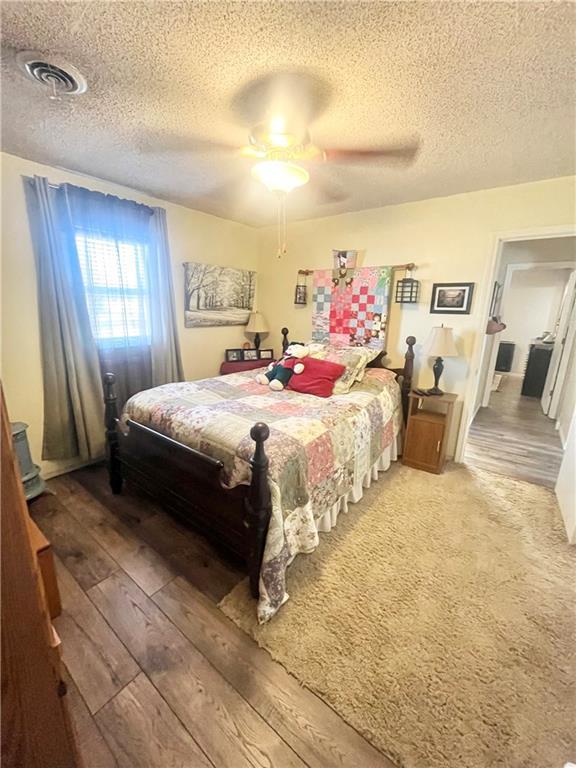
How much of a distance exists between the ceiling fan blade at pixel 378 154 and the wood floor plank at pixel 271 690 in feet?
8.84

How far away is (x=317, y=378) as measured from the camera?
278 centimetres

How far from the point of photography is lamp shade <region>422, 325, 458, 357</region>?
9.00ft

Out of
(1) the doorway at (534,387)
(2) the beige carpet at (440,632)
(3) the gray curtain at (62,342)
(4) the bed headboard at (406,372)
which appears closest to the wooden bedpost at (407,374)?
(4) the bed headboard at (406,372)

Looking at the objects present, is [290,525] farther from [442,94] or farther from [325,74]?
[442,94]

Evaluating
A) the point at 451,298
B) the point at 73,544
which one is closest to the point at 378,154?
the point at 451,298

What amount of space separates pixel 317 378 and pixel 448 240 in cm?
174

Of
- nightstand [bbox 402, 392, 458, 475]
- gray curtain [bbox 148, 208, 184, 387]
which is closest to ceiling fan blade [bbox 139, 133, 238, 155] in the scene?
gray curtain [bbox 148, 208, 184, 387]

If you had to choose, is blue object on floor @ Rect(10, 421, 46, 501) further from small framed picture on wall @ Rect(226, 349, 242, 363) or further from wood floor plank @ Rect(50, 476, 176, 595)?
small framed picture on wall @ Rect(226, 349, 242, 363)

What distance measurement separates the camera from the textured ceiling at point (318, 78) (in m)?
1.11

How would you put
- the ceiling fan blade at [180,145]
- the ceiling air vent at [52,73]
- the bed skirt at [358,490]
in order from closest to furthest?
the ceiling air vent at [52,73], the ceiling fan blade at [180,145], the bed skirt at [358,490]

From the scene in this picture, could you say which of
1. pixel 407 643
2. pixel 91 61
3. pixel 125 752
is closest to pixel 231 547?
pixel 125 752

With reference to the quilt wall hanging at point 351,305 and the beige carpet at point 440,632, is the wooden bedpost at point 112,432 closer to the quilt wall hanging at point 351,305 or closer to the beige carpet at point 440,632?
the beige carpet at point 440,632

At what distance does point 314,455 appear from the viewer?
1.82m

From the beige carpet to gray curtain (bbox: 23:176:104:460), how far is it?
1951 millimetres
